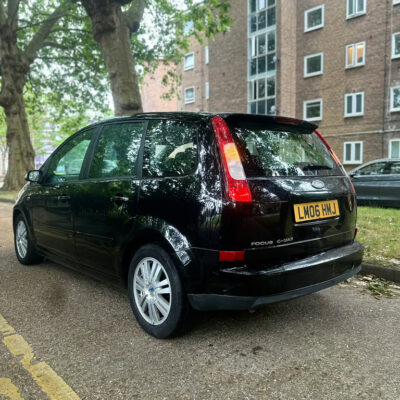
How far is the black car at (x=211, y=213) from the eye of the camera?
2600mm

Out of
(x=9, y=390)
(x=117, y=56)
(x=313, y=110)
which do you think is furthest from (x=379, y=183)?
(x=313, y=110)

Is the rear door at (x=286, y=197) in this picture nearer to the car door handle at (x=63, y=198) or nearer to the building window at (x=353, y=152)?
the car door handle at (x=63, y=198)

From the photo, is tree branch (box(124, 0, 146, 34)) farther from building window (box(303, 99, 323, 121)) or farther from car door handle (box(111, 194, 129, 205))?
building window (box(303, 99, 323, 121))

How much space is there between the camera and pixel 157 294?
9.77ft

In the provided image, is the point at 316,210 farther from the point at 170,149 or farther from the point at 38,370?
the point at 38,370

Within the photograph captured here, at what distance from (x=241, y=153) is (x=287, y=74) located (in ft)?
77.1

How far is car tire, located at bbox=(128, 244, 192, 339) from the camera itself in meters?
2.81

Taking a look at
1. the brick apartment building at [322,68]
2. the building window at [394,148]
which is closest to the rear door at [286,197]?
the building window at [394,148]

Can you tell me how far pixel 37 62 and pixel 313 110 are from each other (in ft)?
52.7

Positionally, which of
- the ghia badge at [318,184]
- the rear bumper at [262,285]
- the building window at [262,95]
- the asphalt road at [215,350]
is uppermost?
the building window at [262,95]

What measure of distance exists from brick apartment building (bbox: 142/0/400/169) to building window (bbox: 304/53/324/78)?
58 millimetres

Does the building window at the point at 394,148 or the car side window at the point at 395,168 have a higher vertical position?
the building window at the point at 394,148

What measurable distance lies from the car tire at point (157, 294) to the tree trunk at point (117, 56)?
7680mm

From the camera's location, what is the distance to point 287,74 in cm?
2439
